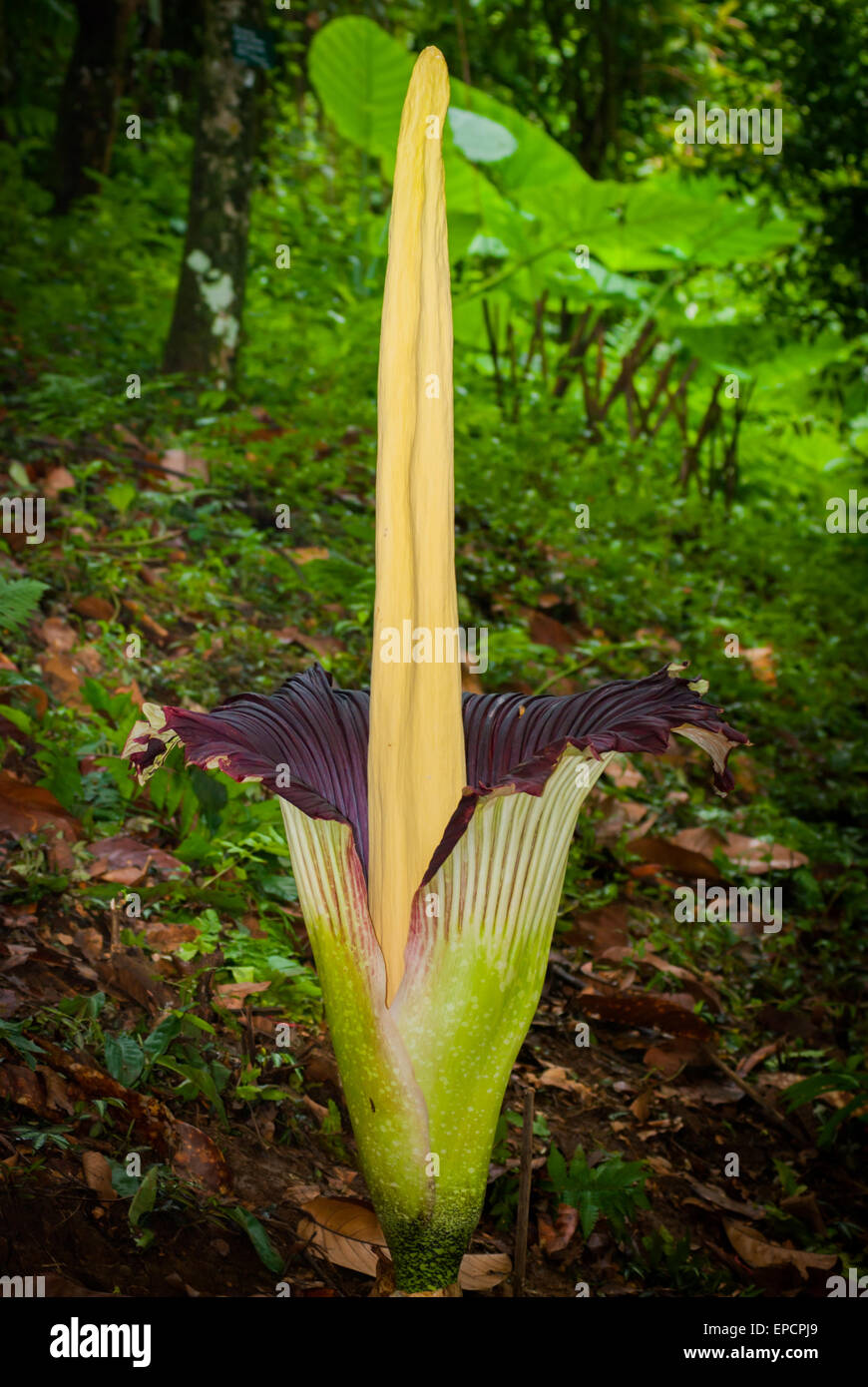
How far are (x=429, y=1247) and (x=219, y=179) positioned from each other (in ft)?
14.5

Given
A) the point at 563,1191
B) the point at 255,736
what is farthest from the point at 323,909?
the point at 563,1191

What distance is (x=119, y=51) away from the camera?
8250 mm

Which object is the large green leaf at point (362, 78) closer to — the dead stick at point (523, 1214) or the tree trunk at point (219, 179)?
the tree trunk at point (219, 179)

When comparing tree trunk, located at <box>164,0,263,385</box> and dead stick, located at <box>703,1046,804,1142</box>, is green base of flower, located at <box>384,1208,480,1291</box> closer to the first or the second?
dead stick, located at <box>703,1046,804,1142</box>

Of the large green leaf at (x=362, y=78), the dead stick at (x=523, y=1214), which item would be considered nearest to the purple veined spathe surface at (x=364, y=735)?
the dead stick at (x=523, y=1214)

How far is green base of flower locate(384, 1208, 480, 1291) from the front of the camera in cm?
150

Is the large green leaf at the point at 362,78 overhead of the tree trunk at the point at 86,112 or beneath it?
beneath

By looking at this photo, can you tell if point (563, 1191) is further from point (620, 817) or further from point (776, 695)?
point (776, 695)

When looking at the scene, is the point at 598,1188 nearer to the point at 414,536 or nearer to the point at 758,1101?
the point at 758,1101

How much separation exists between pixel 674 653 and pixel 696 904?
1714 mm

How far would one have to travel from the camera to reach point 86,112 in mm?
8352

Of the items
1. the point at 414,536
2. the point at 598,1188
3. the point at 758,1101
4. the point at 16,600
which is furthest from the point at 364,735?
the point at 758,1101

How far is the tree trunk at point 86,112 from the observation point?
26.9 feet

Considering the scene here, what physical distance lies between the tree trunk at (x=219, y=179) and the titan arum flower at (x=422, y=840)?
358 centimetres
